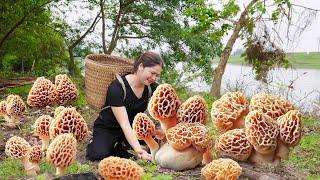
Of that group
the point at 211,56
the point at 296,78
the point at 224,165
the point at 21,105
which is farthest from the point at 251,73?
the point at 224,165

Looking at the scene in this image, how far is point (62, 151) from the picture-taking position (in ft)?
13.0

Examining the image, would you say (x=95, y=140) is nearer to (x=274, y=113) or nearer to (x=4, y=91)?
(x=274, y=113)

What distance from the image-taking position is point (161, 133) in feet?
14.9

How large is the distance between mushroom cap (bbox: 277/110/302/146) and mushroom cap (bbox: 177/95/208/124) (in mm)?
627

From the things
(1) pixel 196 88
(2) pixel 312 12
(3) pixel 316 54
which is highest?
(2) pixel 312 12

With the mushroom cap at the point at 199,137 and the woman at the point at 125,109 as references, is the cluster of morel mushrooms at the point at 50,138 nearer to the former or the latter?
the woman at the point at 125,109

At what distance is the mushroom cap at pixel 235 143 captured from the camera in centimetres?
420

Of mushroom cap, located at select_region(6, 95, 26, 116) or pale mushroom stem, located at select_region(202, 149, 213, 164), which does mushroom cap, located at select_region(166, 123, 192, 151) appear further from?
mushroom cap, located at select_region(6, 95, 26, 116)

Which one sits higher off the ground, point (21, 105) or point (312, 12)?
point (312, 12)

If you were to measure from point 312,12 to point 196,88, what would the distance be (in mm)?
3478

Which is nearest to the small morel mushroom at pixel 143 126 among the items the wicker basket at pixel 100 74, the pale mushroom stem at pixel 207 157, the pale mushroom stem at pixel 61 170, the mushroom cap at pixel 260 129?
the pale mushroom stem at pixel 207 157

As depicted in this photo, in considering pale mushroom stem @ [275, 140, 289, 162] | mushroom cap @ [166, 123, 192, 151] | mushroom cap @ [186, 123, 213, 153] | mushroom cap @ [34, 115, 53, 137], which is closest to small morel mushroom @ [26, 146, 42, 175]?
mushroom cap @ [34, 115, 53, 137]

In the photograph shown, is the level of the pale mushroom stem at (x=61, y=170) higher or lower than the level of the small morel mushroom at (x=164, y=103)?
lower

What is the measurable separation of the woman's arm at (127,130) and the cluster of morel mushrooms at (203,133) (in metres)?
0.19
